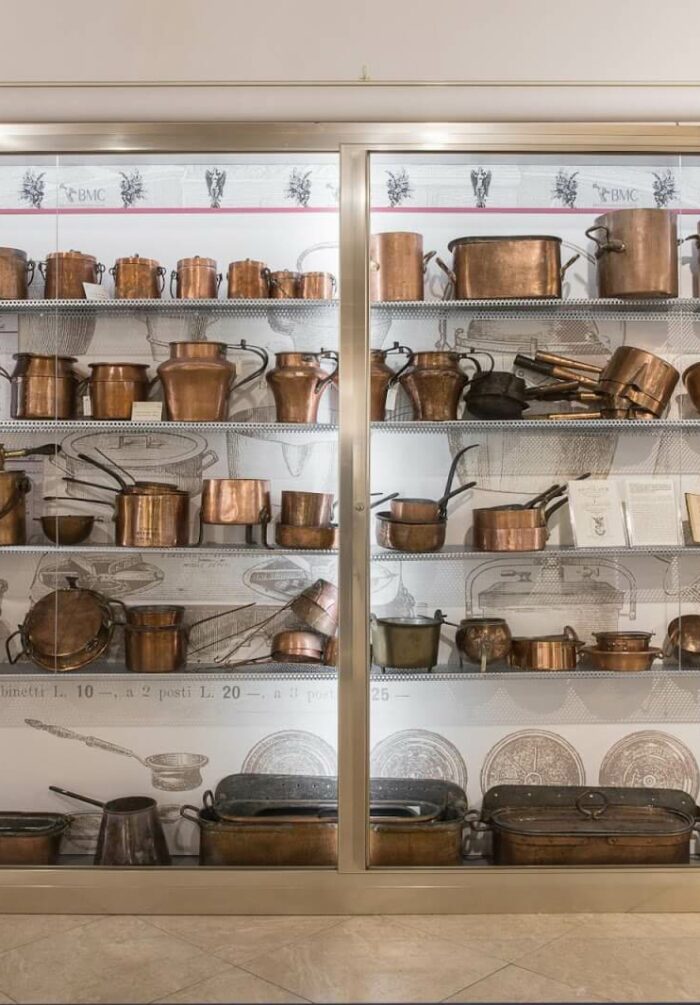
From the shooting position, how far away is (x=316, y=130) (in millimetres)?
2912

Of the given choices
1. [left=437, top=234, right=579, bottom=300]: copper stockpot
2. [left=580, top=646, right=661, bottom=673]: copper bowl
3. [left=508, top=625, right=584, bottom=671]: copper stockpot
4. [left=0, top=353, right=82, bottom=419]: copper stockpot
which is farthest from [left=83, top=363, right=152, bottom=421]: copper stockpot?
[left=580, top=646, right=661, bottom=673]: copper bowl

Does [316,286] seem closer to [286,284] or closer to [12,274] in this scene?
[286,284]

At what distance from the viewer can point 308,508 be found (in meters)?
3.04

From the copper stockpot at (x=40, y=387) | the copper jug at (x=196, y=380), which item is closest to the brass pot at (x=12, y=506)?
the copper stockpot at (x=40, y=387)

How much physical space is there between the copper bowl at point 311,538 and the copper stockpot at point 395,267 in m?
0.79

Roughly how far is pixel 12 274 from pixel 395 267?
1.29 meters

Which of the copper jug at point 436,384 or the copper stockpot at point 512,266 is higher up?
the copper stockpot at point 512,266

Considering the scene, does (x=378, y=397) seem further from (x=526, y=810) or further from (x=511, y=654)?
(x=526, y=810)

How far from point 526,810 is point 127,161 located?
2.62 metres

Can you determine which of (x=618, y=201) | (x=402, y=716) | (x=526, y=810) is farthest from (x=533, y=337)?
(x=526, y=810)

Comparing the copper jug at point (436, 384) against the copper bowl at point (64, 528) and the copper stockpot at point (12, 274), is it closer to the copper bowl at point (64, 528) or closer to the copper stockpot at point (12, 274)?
the copper bowl at point (64, 528)

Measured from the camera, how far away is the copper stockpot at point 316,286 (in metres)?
3.06

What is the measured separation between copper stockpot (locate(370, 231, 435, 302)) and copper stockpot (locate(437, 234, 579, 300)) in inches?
7.1

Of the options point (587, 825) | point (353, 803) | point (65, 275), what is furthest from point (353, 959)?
point (65, 275)
